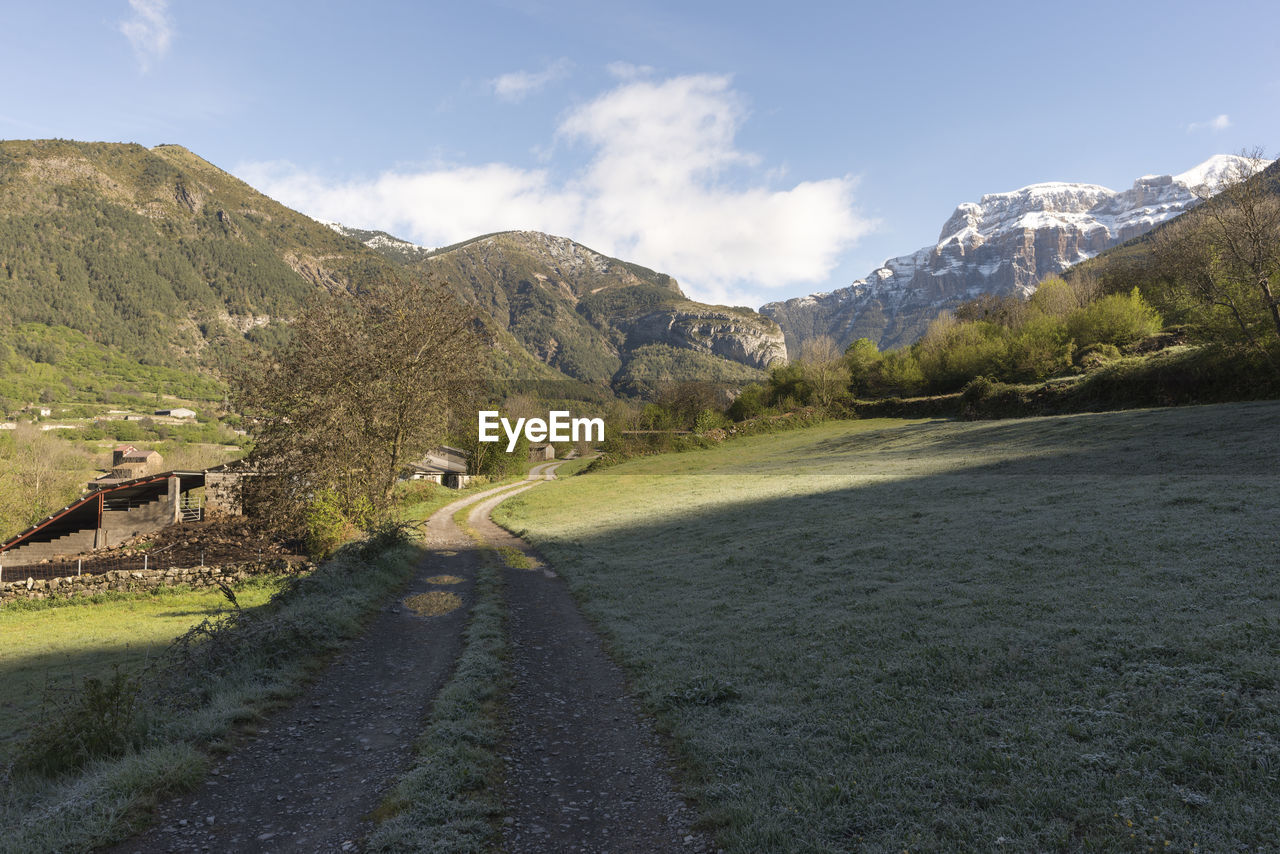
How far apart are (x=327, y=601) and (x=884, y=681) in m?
14.6

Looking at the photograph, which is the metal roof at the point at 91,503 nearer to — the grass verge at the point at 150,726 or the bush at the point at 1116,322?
the grass verge at the point at 150,726

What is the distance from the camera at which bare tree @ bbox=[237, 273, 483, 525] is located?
2914 cm

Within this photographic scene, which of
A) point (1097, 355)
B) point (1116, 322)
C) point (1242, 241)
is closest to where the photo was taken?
point (1242, 241)

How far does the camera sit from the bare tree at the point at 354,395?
29.1 m

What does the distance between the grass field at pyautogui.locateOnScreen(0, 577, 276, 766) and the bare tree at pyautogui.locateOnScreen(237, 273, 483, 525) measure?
6572mm

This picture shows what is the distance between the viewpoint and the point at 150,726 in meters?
8.30

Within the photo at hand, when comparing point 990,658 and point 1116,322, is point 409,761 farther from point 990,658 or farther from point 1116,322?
point 1116,322

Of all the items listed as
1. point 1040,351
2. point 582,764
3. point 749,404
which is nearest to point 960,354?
point 1040,351

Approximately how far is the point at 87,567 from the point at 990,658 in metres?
50.3

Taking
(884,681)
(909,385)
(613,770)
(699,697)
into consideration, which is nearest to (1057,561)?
(884,681)

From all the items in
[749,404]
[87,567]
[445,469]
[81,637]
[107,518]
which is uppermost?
[749,404]

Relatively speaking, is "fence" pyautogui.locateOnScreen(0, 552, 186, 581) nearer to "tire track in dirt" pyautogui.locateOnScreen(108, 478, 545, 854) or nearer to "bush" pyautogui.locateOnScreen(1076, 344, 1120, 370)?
"tire track in dirt" pyautogui.locateOnScreen(108, 478, 545, 854)

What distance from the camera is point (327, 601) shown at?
1617cm

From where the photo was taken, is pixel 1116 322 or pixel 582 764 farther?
pixel 1116 322
